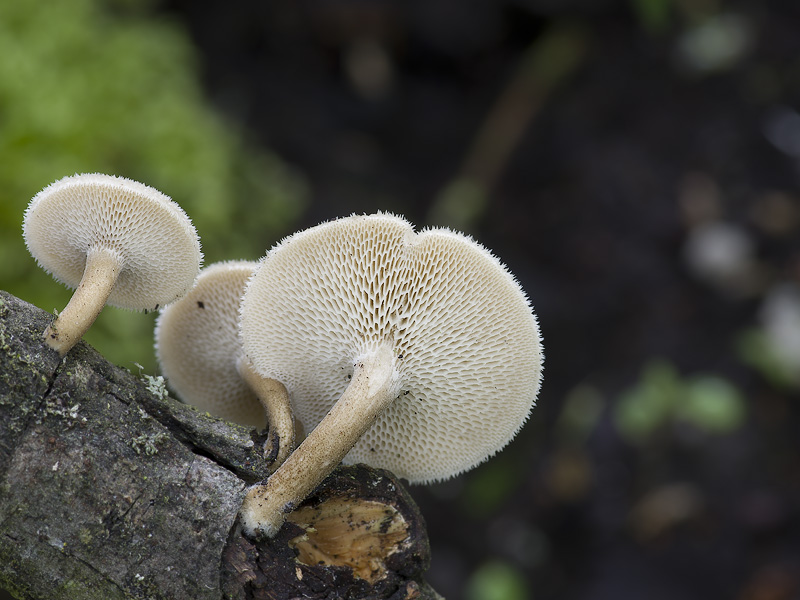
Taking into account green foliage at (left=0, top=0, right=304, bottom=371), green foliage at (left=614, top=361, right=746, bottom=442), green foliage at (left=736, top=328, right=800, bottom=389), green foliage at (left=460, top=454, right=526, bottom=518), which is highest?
green foliage at (left=736, top=328, right=800, bottom=389)

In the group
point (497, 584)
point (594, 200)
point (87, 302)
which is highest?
point (594, 200)

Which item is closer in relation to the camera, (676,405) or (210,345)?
(210,345)

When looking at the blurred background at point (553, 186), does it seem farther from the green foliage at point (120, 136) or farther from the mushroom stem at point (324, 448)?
the mushroom stem at point (324, 448)

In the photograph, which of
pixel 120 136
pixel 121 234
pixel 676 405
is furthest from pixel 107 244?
pixel 676 405

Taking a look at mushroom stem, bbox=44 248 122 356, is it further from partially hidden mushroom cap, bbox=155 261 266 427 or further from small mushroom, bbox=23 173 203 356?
partially hidden mushroom cap, bbox=155 261 266 427

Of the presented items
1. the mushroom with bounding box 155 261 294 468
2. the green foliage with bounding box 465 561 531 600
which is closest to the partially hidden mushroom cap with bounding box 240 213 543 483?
the mushroom with bounding box 155 261 294 468

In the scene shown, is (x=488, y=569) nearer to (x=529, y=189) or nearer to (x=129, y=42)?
(x=529, y=189)

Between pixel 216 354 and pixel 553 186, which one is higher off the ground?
pixel 553 186

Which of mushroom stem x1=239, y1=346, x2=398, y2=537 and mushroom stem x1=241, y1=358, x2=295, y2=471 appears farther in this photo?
mushroom stem x1=241, y1=358, x2=295, y2=471

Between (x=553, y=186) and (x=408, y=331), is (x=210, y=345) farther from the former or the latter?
(x=553, y=186)
